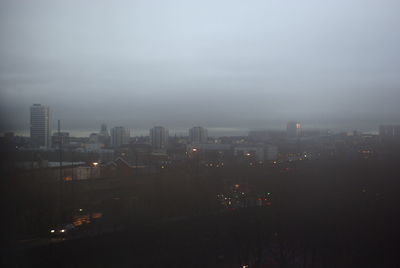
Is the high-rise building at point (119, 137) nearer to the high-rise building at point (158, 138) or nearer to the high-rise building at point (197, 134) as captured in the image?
the high-rise building at point (158, 138)

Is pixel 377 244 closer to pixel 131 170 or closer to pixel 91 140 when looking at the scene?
pixel 131 170

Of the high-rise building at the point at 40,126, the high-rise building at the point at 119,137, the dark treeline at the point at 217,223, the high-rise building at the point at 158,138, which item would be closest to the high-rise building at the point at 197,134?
the high-rise building at the point at 158,138

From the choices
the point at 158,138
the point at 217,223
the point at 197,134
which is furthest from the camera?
the point at 197,134

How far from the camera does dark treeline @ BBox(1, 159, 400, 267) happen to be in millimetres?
4453

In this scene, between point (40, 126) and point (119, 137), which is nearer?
point (40, 126)

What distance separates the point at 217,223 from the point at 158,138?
14294 mm

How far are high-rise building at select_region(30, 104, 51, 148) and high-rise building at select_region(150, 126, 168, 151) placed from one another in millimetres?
12829

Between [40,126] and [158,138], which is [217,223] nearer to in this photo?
[40,126]

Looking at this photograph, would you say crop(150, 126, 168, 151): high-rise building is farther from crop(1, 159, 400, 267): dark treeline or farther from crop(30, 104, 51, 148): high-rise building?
crop(30, 104, 51, 148): high-rise building

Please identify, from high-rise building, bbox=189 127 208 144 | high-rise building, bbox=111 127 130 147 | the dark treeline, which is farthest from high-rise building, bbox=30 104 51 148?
high-rise building, bbox=189 127 208 144

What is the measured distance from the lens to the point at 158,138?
65.4 ft

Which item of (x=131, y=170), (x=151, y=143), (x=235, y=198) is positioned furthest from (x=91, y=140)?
(x=235, y=198)

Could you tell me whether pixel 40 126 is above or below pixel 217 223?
above

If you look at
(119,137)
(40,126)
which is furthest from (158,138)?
(40,126)
